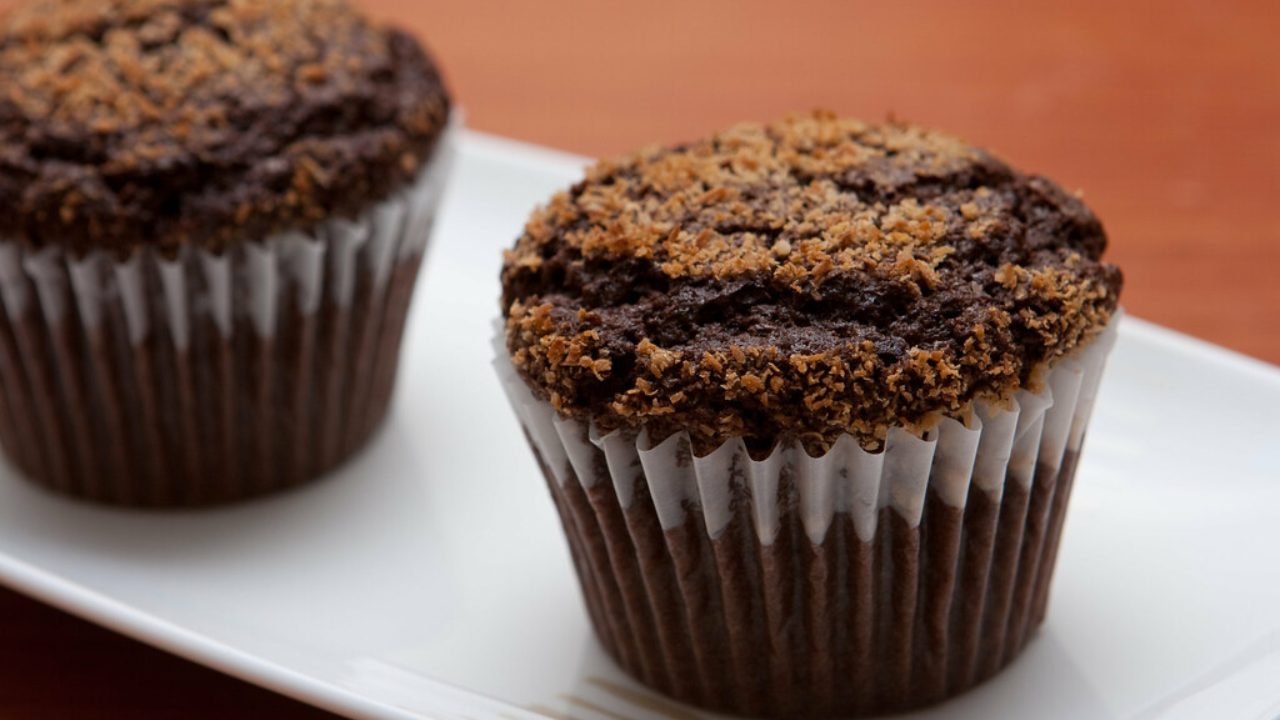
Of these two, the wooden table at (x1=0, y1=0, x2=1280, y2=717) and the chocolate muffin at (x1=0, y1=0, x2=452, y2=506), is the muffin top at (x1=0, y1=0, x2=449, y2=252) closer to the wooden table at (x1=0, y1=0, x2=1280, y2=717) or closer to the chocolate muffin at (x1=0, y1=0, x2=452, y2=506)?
the chocolate muffin at (x1=0, y1=0, x2=452, y2=506)

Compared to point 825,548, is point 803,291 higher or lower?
higher

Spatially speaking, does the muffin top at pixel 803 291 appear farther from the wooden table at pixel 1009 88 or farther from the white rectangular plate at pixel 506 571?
the wooden table at pixel 1009 88

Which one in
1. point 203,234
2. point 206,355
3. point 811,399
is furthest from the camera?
point 206,355

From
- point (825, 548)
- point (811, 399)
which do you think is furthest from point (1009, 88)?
point (811, 399)

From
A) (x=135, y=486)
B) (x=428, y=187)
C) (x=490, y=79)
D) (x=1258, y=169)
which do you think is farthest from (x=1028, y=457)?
(x=490, y=79)

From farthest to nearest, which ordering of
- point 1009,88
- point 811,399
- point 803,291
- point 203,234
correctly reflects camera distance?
point 1009,88 < point 203,234 < point 803,291 < point 811,399

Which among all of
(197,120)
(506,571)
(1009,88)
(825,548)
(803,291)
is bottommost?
(506,571)

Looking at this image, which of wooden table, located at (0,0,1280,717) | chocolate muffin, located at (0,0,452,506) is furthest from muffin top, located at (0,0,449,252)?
wooden table, located at (0,0,1280,717)

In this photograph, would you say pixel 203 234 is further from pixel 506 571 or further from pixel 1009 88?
pixel 1009 88
